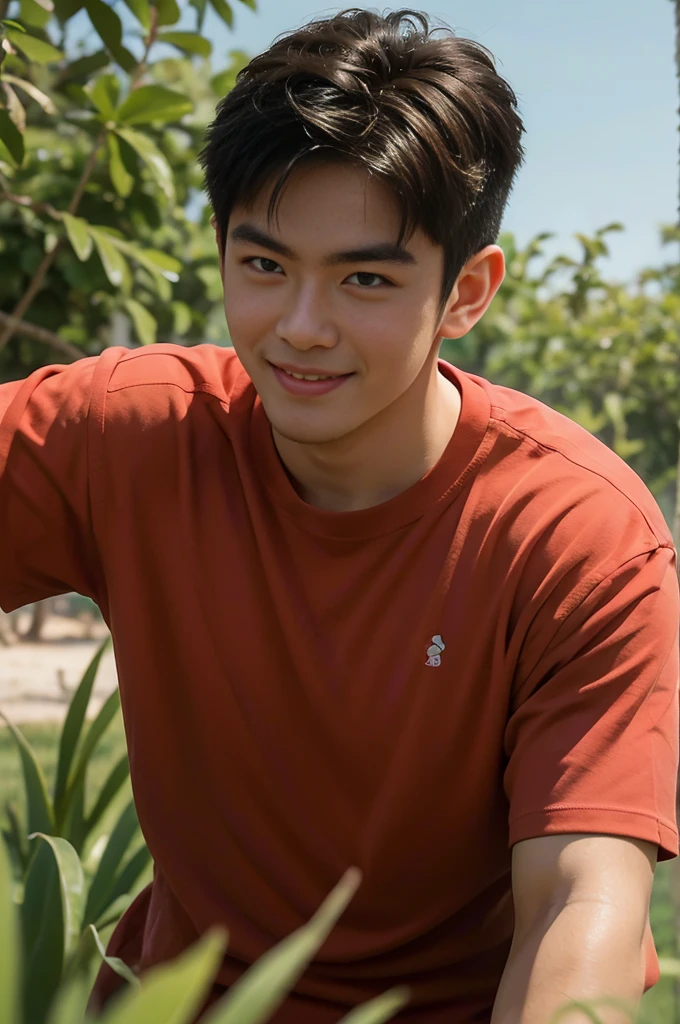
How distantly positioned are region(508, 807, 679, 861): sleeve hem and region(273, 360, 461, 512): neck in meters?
0.49

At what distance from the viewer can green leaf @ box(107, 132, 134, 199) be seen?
2.37 m

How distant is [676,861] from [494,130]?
98 centimetres

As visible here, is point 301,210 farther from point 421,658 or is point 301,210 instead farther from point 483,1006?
point 483,1006

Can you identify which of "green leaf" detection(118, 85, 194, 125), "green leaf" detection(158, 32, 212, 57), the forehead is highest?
"green leaf" detection(158, 32, 212, 57)

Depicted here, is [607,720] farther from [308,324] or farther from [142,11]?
[142,11]

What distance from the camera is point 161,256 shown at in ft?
8.31

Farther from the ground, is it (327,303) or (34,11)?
(34,11)

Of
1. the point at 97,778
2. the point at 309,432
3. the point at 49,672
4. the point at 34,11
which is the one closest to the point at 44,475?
the point at 309,432

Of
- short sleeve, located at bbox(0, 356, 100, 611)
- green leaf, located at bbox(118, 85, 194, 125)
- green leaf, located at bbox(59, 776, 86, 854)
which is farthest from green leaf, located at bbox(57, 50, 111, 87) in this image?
green leaf, located at bbox(59, 776, 86, 854)

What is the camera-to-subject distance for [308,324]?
1.44 m

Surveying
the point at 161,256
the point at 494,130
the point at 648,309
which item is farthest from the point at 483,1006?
the point at 648,309

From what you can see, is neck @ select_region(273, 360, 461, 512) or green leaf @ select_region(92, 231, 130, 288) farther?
green leaf @ select_region(92, 231, 130, 288)

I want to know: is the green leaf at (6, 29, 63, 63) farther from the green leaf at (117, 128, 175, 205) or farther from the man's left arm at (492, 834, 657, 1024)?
the man's left arm at (492, 834, 657, 1024)

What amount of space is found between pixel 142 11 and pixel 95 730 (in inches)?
51.1
